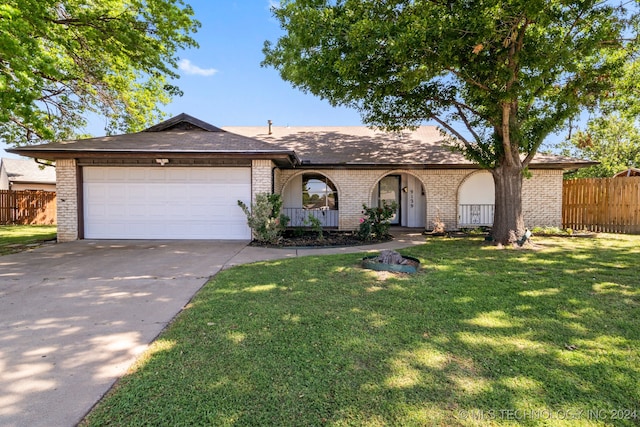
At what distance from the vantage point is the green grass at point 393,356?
2131 mm

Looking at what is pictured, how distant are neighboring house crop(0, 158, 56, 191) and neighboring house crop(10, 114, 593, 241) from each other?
22282mm

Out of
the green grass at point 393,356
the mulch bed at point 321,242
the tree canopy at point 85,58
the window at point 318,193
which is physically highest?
the tree canopy at point 85,58

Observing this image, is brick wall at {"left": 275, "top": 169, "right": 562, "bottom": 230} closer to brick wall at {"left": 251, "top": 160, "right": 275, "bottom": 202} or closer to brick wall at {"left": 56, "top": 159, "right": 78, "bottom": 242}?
brick wall at {"left": 251, "top": 160, "right": 275, "bottom": 202}

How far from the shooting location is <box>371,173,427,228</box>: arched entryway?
13.8 metres

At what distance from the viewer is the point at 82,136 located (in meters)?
15.4

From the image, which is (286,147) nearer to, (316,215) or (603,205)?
(316,215)

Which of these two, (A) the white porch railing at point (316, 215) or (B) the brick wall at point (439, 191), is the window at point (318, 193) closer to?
(A) the white porch railing at point (316, 215)

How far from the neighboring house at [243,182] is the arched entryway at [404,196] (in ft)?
0.15

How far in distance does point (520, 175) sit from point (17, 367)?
10.6 meters

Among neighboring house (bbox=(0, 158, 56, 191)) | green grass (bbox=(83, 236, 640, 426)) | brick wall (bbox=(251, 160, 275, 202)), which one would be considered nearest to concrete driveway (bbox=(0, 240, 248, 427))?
green grass (bbox=(83, 236, 640, 426))

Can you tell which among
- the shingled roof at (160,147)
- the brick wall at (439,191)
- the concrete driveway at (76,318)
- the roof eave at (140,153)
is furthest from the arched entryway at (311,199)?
the concrete driveway at (76,318)

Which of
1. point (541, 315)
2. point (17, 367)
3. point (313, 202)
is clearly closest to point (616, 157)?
point (313, 202)

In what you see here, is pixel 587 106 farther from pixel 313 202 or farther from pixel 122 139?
pixel 122 139

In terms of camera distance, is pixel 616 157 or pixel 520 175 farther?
pixel 616 157
